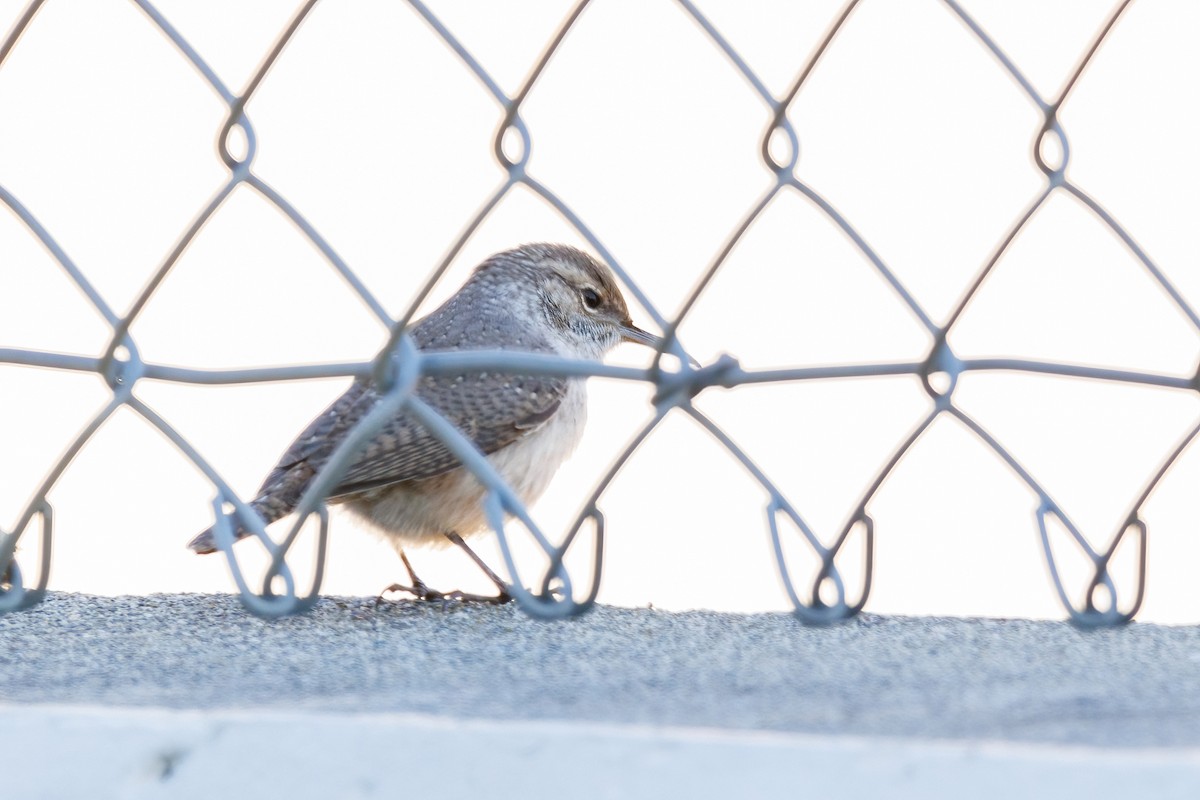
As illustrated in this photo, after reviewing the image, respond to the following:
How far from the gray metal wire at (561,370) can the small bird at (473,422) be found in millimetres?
1393

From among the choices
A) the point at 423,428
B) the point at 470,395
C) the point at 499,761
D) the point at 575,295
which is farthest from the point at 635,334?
the point at 499,761

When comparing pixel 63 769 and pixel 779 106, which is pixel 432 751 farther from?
pixel 779 106

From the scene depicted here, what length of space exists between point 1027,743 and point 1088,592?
1.83 feet

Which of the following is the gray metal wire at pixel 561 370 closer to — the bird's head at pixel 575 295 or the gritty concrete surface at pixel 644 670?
the gritty concrete surface at pixel 644 670

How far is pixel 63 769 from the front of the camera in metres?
1.61

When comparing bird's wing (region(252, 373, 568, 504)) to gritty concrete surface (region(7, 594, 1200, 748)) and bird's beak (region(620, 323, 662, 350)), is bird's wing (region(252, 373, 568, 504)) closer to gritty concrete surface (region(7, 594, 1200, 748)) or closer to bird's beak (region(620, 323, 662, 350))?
bird's beak (region(620, 323, 662, 350))

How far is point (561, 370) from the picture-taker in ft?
5.98

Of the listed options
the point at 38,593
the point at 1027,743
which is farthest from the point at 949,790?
the point at 38,593

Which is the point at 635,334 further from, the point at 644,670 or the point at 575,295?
the point at 644,670

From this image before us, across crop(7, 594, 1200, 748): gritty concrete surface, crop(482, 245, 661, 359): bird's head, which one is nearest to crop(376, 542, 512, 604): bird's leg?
crop(482, 245, 661, 359): bird's head

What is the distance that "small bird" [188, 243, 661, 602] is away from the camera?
3.76 metres

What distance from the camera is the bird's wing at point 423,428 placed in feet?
12.2

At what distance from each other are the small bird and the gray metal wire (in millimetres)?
1393

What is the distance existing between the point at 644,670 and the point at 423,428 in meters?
2.02
